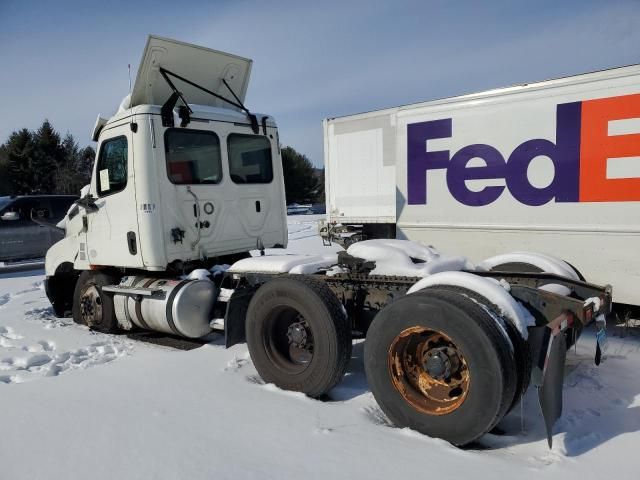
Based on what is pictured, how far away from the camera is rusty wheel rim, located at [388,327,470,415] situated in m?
3.06

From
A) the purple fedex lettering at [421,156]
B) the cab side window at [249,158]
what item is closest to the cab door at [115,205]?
the cab side window at [249,158]

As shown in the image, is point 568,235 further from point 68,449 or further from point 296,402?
point 68,449

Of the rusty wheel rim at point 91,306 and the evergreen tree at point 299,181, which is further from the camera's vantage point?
A: the evergreen tree at point 299,181

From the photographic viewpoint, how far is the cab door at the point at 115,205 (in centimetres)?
539

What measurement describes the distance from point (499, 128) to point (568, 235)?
1.52 m

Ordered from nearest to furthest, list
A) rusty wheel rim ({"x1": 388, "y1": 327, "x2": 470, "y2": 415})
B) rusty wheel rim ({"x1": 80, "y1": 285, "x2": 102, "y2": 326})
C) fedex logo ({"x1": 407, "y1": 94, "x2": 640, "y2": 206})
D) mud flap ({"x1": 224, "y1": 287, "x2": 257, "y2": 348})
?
rusty wheel rim ({"x1": 388, "y1": 327, "x2": 470, "y2": 415}) < mud flap ({"x1": 224, "y1": 287, "x2": 257, "y2": 348}) < fedex logo ({"x1": 407, "y1": 94, "x2": 640, "y2": 206}) < rusty wheel rim ({"x1": 80, "y1": 285, "x2": 102, "y2": 326})

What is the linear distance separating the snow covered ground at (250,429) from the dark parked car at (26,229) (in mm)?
8751

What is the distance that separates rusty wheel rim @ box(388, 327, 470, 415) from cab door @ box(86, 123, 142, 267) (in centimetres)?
335

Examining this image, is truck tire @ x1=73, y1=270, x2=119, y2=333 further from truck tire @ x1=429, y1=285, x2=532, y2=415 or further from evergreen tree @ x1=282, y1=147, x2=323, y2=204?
evergreen tree @ x1=282, y1=147, x2=323, y2=204

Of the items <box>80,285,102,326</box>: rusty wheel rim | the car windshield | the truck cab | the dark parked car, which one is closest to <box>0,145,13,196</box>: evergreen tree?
the dark parked car

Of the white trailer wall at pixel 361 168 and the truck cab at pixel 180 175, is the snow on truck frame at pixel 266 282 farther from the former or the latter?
the white trailer wall at pixel 361 168

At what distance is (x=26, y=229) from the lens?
12445 mm

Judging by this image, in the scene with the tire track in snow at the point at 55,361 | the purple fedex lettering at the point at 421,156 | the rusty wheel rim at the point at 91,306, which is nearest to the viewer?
the tire track in snow at the point at 55,361

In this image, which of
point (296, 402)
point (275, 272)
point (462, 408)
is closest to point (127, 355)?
point (275, 272)
